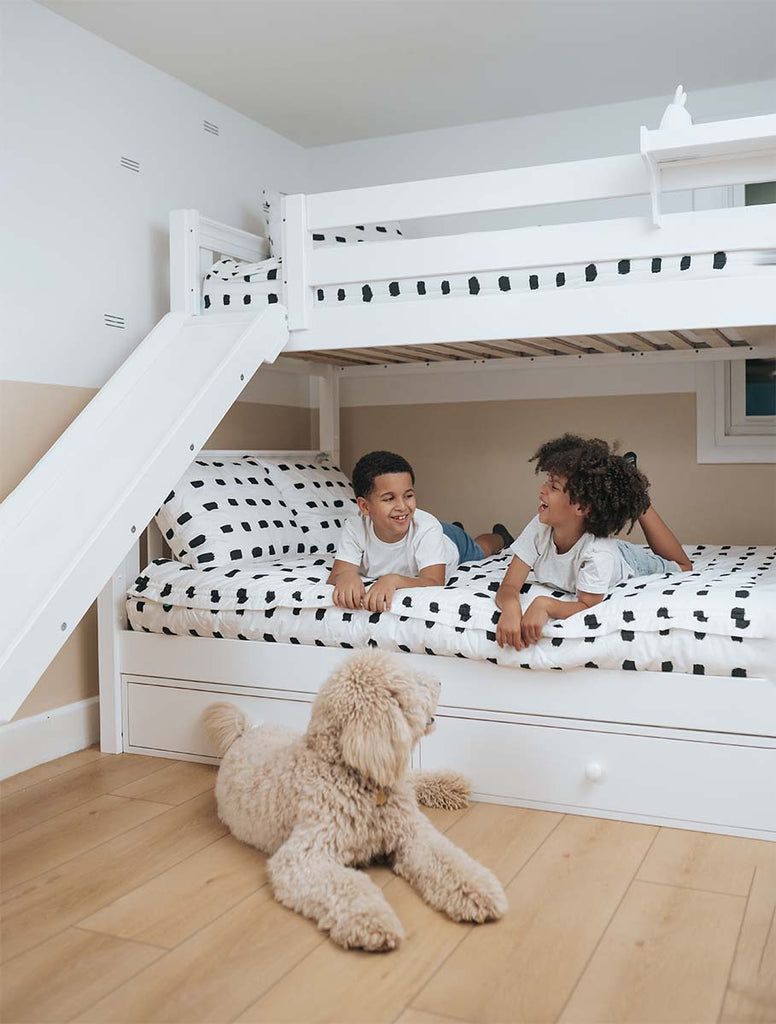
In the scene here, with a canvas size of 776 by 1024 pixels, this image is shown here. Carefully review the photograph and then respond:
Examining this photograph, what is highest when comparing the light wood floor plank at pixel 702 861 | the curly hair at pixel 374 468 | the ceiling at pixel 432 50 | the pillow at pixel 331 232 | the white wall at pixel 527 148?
the ceiling at pixel 432 50

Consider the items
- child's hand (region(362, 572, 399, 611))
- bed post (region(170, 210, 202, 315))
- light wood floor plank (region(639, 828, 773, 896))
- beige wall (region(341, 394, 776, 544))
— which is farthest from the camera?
beige wall (region(341, 394, 776, 544))

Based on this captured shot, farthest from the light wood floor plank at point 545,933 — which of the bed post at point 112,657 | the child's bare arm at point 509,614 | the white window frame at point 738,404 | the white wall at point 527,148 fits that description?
the white wall at point 527,148

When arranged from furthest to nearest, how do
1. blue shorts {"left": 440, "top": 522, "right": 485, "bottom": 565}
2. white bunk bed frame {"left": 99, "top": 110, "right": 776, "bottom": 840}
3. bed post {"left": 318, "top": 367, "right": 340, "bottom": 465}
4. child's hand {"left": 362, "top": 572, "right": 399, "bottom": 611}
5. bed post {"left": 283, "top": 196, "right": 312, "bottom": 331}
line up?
bed post {"left": 318, "top": 367, "right": 340, "bottom": 465} < blue shorts {"left": 440, "top": 522, "right": 485, "bottom": 565} < bed post {"left": 283, "top": 196, "right": 312, "bottom": 331} < child's hand {"left": 362, "top": 572, "right": 399, "bottom": 611} < white bunk bed frame {"left": 99, "top": 110, "right": 776, "bottom": 840}

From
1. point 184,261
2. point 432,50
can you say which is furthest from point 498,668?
point 432,50

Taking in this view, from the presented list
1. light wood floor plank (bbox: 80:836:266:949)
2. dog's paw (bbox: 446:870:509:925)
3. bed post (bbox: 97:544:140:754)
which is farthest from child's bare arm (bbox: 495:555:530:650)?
bed post (bbox: 97:544:140:754)

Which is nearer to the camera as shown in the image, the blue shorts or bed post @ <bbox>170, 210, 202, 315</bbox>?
bed post @ <bbox>170, 210, 202, 315</bbox>

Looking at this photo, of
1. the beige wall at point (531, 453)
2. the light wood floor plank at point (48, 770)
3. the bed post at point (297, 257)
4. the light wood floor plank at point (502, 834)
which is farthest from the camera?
the beige wall at point (531, 453)

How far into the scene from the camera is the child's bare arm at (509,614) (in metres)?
2.12

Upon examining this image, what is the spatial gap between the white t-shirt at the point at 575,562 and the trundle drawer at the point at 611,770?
34 centimetres

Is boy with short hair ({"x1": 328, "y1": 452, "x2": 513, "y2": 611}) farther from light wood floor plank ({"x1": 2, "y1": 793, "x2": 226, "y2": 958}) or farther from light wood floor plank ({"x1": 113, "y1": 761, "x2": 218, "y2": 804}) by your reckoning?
light wood floor plank ({"x1": 2, "y1": 793, "x2": 226, "y2": 958})

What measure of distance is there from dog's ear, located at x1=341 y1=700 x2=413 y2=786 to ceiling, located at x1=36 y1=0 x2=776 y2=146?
1.93 meters

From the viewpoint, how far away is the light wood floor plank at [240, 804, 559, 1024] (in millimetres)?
1397

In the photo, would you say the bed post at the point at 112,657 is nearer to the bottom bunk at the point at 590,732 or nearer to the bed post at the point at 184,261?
the bottom bunk at the point at 590,732

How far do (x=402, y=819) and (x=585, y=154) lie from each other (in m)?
2.56
